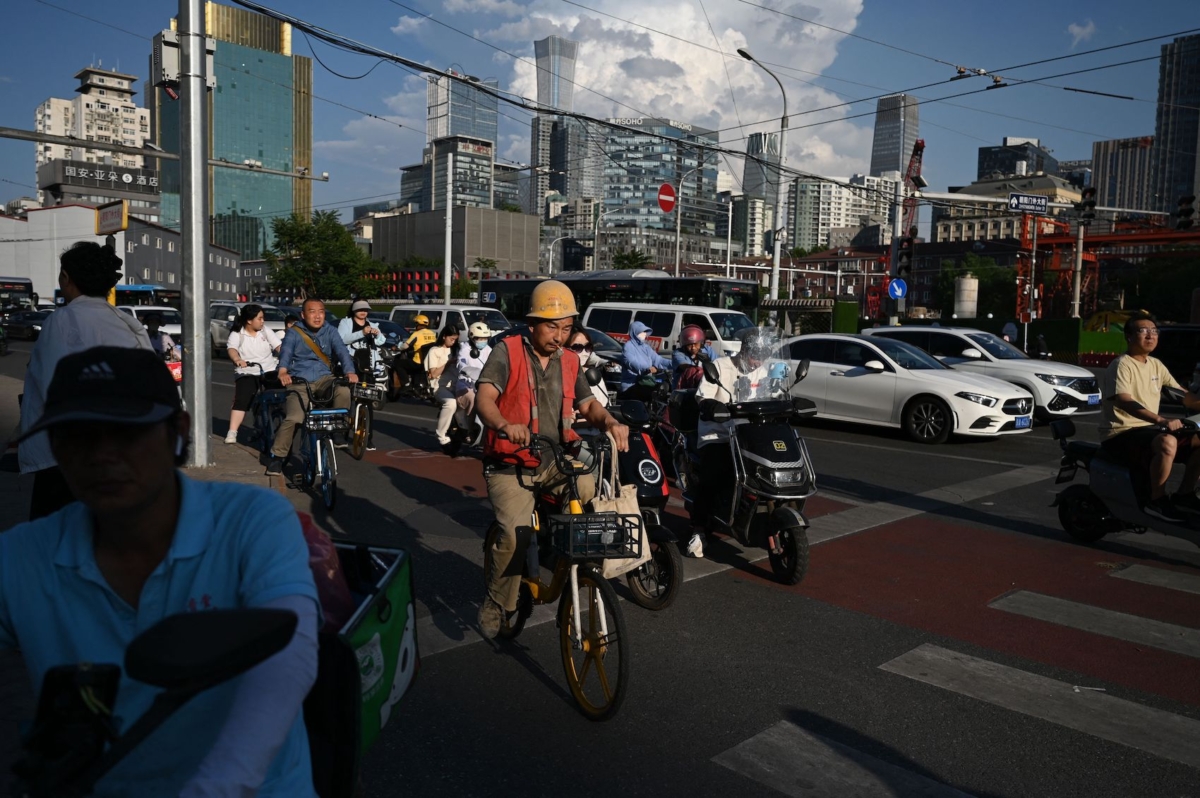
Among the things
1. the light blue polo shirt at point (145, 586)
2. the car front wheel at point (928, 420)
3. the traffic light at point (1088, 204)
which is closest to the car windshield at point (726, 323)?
the car front wheel at point (928, 420)

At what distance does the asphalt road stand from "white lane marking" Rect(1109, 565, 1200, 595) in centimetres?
3

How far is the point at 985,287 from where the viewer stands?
10994 centimetres

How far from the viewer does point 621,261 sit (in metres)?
89.4

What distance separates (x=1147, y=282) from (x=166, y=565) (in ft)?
331

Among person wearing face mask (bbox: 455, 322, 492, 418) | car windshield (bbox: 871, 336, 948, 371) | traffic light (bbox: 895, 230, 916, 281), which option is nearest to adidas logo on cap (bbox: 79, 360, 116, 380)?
person wearing face mask (bbox: 455, 322, 492, 418)

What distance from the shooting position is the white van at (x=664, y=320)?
68.4 ft

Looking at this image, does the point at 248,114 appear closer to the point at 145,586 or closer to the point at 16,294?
the point at 16,294

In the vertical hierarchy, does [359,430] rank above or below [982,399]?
below

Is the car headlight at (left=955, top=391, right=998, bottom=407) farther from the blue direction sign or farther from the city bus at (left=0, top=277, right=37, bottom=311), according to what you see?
the city bus at (left=0, top=277, right=37, bottom=311)

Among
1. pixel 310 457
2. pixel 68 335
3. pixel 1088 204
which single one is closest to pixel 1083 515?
pixel 310 457

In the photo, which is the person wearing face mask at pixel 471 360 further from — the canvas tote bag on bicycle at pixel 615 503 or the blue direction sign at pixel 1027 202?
the blue direction sign at pixel 1027 202

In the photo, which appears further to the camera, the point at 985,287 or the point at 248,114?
the point at 248,114

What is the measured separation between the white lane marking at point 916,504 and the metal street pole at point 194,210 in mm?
6052

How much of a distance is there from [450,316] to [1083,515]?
55.4ft
